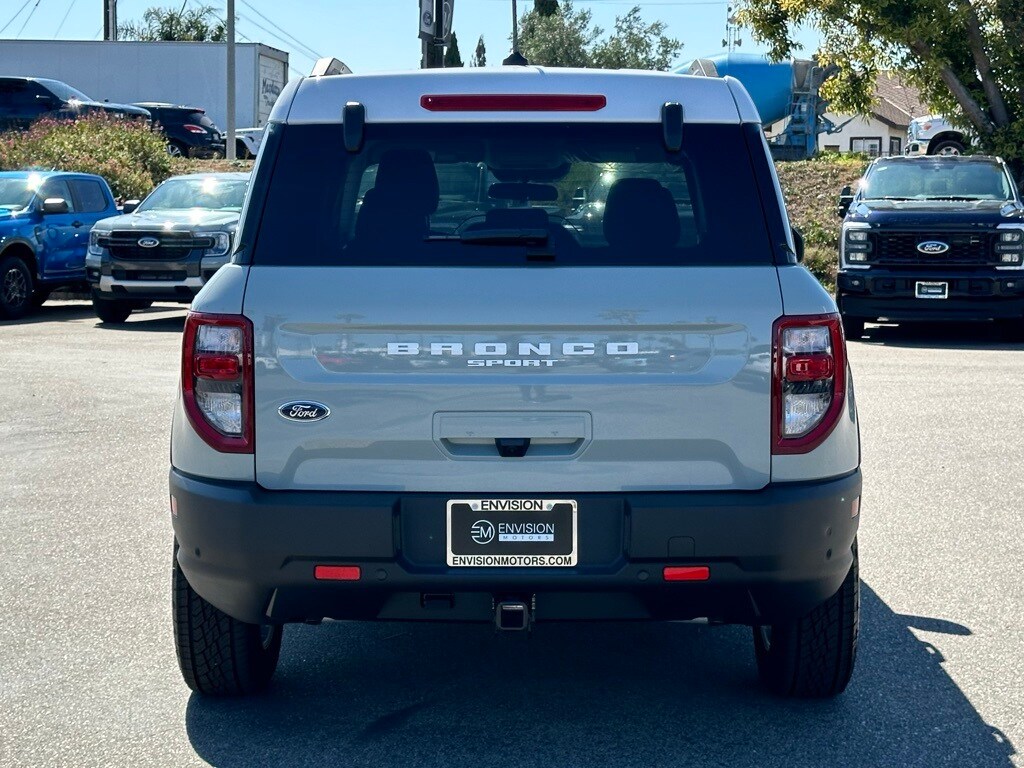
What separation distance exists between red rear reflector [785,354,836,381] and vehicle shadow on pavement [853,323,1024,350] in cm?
1309

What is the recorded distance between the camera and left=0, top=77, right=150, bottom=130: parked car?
32562 mm

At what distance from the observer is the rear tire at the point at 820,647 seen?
4594 millimetres

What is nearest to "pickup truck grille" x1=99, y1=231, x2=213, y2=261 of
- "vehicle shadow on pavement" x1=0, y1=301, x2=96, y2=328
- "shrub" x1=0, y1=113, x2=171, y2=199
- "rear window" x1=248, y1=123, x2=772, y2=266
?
"vehicle shadow on pavement" x1=0, y1=301, x2=96, y2=328

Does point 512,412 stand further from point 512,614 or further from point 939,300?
point 939,300

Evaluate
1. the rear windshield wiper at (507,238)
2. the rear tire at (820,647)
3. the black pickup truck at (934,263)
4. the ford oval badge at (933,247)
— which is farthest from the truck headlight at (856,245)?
the rear windshield wiper at (507,238)

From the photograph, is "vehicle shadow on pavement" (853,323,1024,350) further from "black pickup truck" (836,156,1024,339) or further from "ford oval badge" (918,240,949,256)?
"ford oval badge" (918,240,949,256)

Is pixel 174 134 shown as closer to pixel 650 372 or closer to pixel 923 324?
pixel 923 324

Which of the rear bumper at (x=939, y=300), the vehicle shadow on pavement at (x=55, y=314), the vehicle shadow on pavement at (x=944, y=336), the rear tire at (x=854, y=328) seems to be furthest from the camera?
the vehicle shadow on pavement at (x=55, y=314)

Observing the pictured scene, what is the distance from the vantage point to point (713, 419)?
4.08 m

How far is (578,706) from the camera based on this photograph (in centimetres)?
476

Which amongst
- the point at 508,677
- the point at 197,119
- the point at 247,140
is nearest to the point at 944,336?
the point at 508,677

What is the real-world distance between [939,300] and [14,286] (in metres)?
10.8

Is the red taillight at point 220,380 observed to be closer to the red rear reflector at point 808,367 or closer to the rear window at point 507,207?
the rear window at point 507,207

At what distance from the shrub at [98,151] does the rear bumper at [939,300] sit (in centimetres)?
1529
